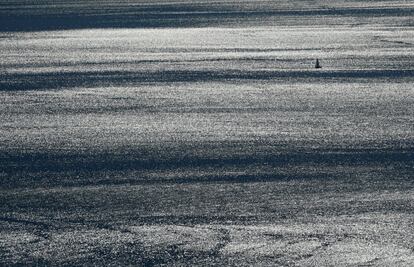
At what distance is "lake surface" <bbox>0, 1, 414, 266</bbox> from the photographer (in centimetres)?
666

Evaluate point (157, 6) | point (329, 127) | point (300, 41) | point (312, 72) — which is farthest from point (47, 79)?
point (157, 6)

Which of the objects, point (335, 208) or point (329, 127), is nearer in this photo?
point (335, 208)

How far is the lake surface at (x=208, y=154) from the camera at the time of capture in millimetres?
6664

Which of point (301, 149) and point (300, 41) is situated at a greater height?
point (301, 149)

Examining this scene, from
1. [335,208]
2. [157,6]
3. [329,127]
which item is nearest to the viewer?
[335,208]

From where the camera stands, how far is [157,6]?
37000 mm

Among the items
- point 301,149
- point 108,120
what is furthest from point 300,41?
point 301,149

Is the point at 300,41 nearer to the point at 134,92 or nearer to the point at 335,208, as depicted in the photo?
the point at 134,92

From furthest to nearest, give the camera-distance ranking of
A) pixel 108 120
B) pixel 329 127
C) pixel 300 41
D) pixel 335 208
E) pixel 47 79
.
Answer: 1. pixel 300 41
2. pixel 47 79
3. pixel 108 120
4. pixel 329 127
5. pixel 335 208

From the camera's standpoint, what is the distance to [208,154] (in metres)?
9.91

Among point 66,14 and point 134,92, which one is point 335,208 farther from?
point 66,14

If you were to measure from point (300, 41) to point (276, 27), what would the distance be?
13.6ft

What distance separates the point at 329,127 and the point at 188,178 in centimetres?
297

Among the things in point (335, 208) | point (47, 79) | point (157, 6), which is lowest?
point (157, 6)
